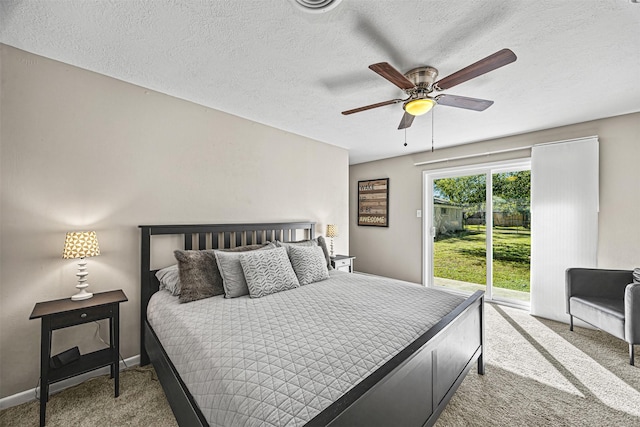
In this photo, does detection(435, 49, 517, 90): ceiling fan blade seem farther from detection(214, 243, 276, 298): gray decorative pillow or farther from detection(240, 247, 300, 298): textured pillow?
detection(214, 243, 276, 298): gray decorative pillow

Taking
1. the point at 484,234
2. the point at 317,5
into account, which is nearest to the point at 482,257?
the point at 484,234

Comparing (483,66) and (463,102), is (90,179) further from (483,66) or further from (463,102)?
(463,102)

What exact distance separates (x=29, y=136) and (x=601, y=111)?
17.6ft

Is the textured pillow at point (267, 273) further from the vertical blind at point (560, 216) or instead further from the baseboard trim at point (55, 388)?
the vertical blind at point (560, 216)

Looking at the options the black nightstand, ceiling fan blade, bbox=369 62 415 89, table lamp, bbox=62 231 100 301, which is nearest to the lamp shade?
table lamp, bbox=62 231 100 301

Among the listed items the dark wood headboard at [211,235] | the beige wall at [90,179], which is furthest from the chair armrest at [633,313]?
the beige wall at [90,179]

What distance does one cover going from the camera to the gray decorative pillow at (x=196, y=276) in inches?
85.3

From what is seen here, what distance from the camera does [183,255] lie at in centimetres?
229

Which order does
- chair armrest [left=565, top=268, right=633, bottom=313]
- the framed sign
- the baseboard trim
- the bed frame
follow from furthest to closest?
the framed sign < chair armrest [left=565, top=268, right=633, bottom=313] < the baseboard trim < the bed frame

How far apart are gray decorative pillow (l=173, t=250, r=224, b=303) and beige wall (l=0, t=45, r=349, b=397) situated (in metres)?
0.53

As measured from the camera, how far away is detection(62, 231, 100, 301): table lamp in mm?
1907

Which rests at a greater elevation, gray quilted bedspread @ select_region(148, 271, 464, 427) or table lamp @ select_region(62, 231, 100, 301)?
table lamp @ select_region(62, 231, 100, 301)

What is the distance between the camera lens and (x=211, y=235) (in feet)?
9.37

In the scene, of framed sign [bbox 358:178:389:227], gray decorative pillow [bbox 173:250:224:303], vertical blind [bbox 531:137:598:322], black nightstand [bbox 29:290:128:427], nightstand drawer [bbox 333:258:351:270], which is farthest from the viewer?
framed sign [bbox 358:178:389:227]
